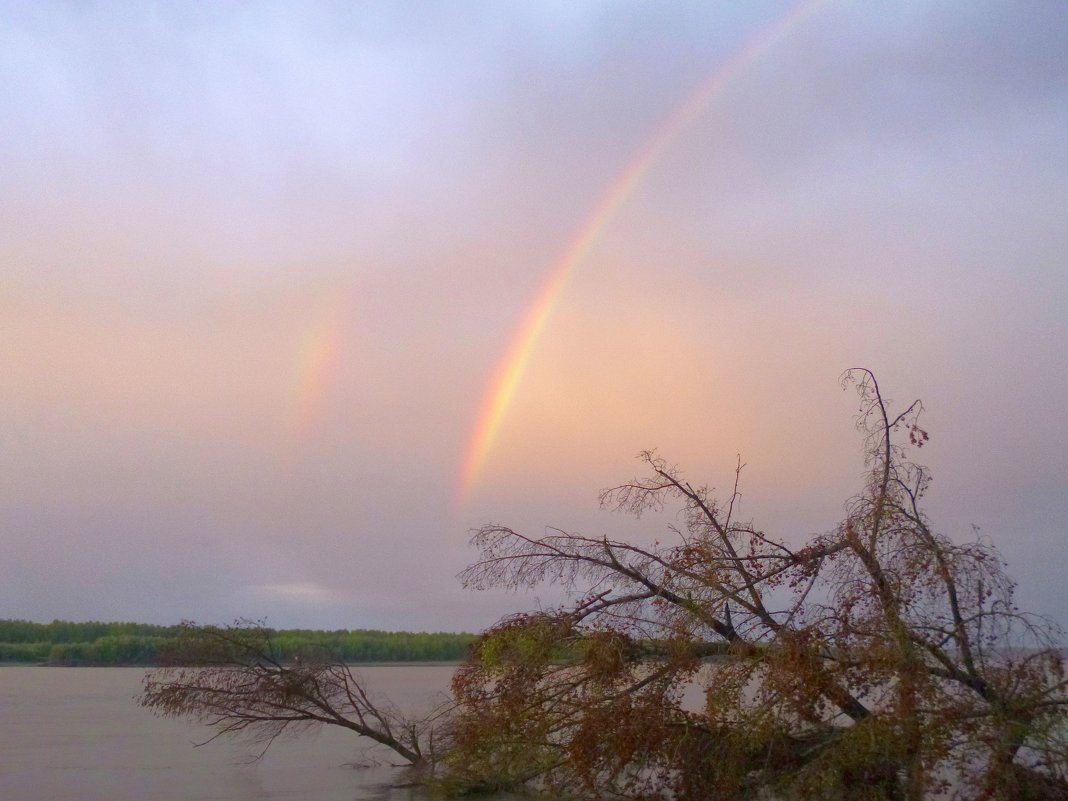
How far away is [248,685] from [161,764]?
52.3ft

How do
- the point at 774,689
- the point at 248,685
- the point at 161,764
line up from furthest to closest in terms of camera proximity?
1. the point at 161,764
2. the point at 248,685
3. the point at 774,689

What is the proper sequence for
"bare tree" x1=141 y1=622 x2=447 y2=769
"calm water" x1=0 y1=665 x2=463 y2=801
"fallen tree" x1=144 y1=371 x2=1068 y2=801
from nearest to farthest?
"fallen tree" x1=144 y1=371 x2=1068 y2=801 < "bare tree" x1=141 y1=622 x2=447 y2=769 < "calm water" x1=0 y1=665 x2=463 y2=801

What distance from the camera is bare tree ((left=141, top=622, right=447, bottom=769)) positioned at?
23812 mm

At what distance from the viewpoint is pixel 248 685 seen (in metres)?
24.3

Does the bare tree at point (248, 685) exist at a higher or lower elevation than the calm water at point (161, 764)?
higher

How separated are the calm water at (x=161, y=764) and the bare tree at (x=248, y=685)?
2083 mm

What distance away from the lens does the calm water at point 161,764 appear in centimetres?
2911

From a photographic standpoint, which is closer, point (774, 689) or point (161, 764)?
point (774, 689)

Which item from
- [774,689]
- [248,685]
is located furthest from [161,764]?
[774,689]

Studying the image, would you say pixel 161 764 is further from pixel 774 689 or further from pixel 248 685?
pixel 774 689

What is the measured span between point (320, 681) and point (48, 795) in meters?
9.28

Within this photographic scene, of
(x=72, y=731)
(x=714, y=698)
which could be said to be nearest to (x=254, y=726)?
(x=714, y=698)

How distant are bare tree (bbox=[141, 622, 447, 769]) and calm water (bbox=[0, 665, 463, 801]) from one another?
6.83ft

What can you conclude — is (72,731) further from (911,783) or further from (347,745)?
(911,783)
